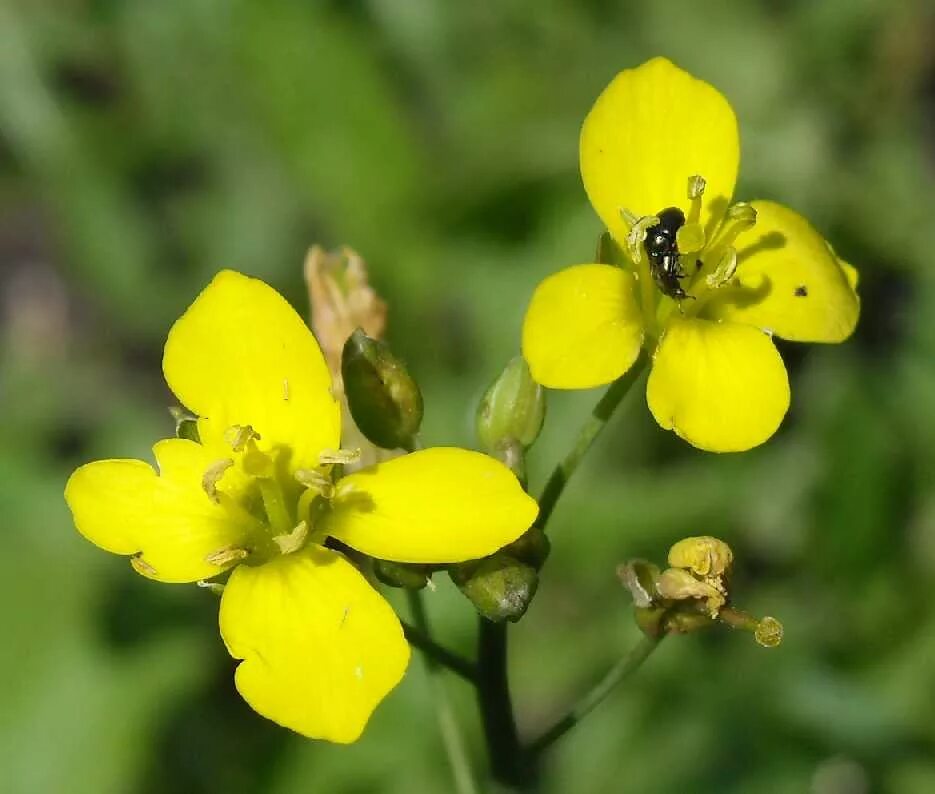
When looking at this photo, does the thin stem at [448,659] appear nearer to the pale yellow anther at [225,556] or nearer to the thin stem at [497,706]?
the thin stem at [497,706]

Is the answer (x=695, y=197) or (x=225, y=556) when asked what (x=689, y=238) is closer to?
(x=695, y=197)

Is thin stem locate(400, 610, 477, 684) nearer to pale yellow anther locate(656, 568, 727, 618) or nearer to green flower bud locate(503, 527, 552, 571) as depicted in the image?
green flower bud locate(503, 527, 552, 571)

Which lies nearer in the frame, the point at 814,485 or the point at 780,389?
the point at 780,389

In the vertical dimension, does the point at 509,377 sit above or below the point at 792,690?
above

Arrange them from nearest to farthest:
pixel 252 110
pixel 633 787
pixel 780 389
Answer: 1. pixel 780 389
2. pixel 633 787
3. pixel 252 110

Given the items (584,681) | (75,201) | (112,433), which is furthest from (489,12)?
(584,681)

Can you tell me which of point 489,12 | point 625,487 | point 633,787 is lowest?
point 633,787

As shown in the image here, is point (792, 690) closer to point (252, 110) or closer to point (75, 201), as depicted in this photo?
point (252, 110)

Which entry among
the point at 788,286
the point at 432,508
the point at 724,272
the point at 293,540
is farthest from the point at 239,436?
the point at 788,286
